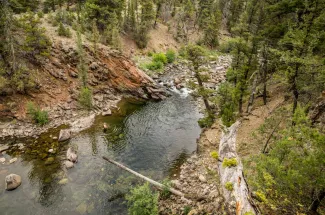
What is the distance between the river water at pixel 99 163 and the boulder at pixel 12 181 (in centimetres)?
36

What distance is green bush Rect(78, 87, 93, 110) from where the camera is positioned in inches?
927

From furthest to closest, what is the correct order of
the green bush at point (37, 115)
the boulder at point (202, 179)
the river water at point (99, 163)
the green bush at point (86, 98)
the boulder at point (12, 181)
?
1. the green bush at point (86, 98)
2. the green bush at point (37, 115)
3. the boulder at point (202, 179)
4. the boulder at point (12, 181)
5. the river water at point (99, 163)

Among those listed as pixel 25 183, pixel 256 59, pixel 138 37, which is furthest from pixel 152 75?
pixel 25 183

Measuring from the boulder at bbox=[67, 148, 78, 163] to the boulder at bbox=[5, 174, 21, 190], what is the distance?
3652 mm

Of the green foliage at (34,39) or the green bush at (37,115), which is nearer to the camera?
the green bush at (37,115)

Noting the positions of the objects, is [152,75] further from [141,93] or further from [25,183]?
[25,183]

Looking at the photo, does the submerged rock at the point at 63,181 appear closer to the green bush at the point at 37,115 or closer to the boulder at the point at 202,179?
the green bush at the point at 37,115

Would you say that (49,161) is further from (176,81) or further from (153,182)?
(176,81)

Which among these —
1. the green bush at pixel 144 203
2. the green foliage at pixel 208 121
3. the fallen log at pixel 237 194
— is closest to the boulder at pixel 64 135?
the green bush at pixel 144 203

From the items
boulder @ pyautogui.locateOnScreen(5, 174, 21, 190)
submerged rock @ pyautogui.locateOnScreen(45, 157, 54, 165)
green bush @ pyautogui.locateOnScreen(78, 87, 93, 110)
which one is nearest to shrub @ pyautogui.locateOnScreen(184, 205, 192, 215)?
submerged rock @ pyautogui.locateOnScreen(45, 157, 54, 165)

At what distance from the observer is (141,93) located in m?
29.9

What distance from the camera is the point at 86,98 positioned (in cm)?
2395

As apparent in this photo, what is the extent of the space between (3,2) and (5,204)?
60.1 feet

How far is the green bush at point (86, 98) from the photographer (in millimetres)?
23553
